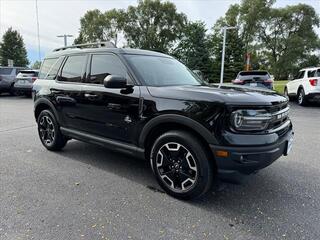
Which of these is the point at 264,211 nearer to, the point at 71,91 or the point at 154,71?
the point at 154,71

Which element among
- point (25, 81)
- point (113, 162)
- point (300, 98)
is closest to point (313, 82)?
point (300, 98)

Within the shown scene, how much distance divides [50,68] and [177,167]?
3207mm

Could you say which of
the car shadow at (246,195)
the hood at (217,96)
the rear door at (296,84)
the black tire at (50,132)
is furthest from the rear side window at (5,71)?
the hood at (217,96)

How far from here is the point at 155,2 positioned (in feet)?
157

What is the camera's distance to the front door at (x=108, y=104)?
3.75 meters

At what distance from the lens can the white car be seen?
11555 mm

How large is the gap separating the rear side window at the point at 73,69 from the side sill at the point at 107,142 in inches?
32.5

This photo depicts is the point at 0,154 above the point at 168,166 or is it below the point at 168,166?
below

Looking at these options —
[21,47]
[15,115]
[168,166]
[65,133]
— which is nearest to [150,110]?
[168,166]

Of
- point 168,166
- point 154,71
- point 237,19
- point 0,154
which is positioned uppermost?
point 237,19

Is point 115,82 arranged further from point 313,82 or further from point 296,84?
point 296,84

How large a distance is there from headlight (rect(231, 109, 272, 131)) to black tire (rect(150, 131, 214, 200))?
0.47 m

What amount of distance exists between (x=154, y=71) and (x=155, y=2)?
47.4m

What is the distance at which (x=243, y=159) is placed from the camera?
2982 millimetres
